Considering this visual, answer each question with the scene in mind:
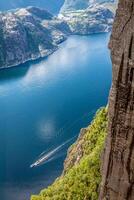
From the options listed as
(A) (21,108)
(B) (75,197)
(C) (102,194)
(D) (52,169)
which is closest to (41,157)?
(D) (52,169)

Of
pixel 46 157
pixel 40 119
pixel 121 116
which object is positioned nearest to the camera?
pixel 121 116

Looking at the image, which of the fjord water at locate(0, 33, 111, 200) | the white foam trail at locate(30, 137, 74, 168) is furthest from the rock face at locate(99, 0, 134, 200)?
the white foam trail at locate(30, 137, 74, 168)

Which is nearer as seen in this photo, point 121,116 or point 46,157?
point 121,116

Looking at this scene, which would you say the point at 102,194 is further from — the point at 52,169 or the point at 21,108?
the point at 21,108

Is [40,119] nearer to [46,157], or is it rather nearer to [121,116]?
[46,157]

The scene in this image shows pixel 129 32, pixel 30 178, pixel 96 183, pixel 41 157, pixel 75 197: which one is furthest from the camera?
pixel 41 157

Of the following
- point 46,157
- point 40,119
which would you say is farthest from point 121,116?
point 40,119
